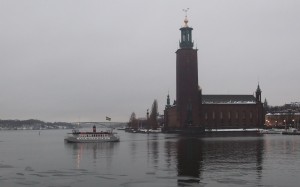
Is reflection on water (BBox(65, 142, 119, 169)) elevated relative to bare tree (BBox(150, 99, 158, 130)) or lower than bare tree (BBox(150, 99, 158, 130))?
lower

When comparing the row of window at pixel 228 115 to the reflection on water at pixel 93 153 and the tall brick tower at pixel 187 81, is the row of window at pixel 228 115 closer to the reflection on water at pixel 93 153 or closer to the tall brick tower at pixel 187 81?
the tall brick tower at pixel 187 81

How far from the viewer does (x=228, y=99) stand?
13938 centimetres

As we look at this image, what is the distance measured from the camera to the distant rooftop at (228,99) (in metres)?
137

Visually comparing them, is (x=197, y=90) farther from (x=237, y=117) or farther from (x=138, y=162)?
(x=138, y=162)

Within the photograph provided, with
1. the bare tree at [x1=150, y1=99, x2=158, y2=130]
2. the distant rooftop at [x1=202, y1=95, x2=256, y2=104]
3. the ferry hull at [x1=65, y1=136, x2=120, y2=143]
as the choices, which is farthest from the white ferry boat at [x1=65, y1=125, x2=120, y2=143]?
the bare tree at [x1=150, y1=99, x2=158, y2=130]

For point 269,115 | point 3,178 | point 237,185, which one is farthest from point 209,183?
point 269,115

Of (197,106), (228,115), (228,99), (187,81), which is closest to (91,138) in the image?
(187,81)

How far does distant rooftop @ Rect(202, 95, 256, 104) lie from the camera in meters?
137

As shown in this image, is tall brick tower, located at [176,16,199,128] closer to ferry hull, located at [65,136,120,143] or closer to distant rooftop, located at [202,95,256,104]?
distant rooftop, located at [202,95,256,104]

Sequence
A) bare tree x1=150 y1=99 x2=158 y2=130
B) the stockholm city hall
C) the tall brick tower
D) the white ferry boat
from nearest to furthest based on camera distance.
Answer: the white ferry boat
the tall brick tower
the stockholm city hall
bare tree x1=150 y1=99 x2=158 y2=130

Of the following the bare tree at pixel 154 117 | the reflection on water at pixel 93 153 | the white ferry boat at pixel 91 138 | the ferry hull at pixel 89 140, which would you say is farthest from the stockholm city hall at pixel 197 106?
the reflection on water at pixel 93 153

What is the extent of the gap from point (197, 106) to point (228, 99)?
1472 centimetres

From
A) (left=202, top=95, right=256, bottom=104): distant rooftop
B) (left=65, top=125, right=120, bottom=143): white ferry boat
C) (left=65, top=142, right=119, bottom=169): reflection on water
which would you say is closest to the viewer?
(left=65, top=142, right=119, bottom=169): reflection on water

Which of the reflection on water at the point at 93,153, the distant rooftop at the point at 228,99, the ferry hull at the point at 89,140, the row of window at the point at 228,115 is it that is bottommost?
the reflection on water at the point at 93,153
